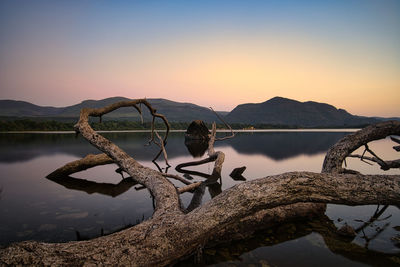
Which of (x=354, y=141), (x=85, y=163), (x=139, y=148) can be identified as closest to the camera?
(x=354, y=141)

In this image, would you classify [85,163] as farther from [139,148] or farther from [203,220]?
[139,148]

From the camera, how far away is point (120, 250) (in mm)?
2541

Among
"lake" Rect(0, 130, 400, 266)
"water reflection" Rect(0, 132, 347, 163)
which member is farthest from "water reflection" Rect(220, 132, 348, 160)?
"lake" Rect(0, 130, 400, 266)

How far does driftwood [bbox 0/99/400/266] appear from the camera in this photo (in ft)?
7.84

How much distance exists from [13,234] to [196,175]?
7283 mm

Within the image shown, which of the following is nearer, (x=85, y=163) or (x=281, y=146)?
(x=85, y=163)

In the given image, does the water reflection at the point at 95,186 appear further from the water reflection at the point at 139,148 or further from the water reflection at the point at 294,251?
the water reflection at the point at 139,148

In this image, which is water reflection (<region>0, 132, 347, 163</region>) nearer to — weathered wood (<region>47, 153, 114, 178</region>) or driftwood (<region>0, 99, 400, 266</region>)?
weathered wood (<region>47, 153, 114, 178</region>)

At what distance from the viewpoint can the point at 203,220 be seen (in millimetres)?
2945

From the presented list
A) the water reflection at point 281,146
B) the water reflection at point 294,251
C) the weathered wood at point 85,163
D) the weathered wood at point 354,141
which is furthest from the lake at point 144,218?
the water reflection at point 281,146

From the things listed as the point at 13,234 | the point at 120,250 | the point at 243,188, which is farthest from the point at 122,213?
the point at 243,188

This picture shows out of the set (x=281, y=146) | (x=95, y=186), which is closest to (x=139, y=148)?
(x=95, y=186)

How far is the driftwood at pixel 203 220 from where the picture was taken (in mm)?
2389

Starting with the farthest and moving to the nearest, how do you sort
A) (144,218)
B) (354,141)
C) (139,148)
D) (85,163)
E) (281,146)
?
1. (281,146)
2. (139,148)
3. (85,163)
4. (144,218)
5. (354,141)
